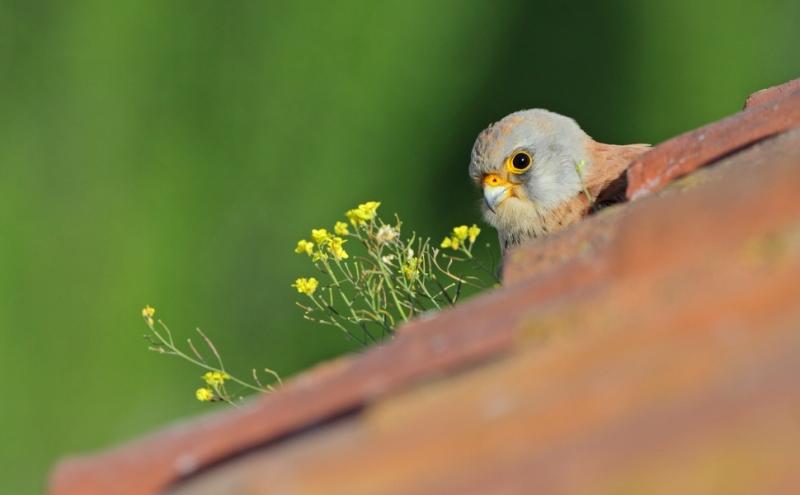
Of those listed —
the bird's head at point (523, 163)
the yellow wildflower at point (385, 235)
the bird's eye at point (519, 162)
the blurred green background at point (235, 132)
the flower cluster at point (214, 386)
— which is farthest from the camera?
the blurred green background at point (235, 132)

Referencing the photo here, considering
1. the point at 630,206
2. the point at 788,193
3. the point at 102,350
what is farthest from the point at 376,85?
the point at 788,193

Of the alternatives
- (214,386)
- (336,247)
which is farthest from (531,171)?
(214,386)

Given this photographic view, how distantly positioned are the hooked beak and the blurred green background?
0.26 m

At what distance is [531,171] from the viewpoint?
439 centimetres

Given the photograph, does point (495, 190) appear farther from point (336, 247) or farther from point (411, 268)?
point (411, 268)

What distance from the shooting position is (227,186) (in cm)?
507

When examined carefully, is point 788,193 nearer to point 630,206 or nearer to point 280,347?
point 630,206

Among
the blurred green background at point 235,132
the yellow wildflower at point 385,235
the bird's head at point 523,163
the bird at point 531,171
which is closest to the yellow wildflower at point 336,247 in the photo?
the yellow wildflower at point 385,235

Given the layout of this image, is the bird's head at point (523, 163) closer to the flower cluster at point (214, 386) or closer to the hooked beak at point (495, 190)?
the hooked beak at point (495, 190)

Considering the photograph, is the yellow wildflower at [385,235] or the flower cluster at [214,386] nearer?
the flower cluster at [214,386]

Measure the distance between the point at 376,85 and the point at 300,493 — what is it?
3.85m

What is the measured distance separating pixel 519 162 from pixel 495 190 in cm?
11

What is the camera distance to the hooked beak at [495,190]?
441cm

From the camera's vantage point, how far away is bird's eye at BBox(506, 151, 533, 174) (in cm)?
440
